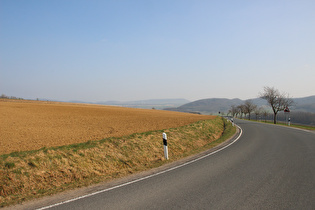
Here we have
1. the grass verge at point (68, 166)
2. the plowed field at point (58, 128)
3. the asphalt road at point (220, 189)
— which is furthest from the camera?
the plowed field at point (58, 128)

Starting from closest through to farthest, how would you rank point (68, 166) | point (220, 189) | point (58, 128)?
point (220, 189), point (68, 166), point (58, 128)

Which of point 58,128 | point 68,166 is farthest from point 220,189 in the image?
point 58,128

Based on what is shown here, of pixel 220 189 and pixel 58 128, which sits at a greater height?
pixel 58 128

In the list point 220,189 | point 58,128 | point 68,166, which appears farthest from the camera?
point 58,128

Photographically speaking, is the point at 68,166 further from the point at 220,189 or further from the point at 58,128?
the point at 58,128

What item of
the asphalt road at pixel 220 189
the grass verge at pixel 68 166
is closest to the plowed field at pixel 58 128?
the grass verge at pixel 68 166

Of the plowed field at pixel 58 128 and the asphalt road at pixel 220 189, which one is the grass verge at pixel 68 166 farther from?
the plowed field at pixel 58 128

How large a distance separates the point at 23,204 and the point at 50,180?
1776 mm

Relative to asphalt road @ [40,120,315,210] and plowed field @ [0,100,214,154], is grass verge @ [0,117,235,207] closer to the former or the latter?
asphalt road @ [40,120,315,210]

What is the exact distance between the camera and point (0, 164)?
6582 millimetres

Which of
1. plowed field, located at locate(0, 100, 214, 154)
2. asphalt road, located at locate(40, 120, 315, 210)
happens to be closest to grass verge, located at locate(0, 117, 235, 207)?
asphalt road, located at locate(40, 120, 315, 210)

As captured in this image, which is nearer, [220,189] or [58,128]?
[220,189]

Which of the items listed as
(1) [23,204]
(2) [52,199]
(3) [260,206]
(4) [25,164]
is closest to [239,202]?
(3) [260,206]

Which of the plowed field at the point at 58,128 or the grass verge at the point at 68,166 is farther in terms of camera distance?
the plowed field at the point at 58,128
